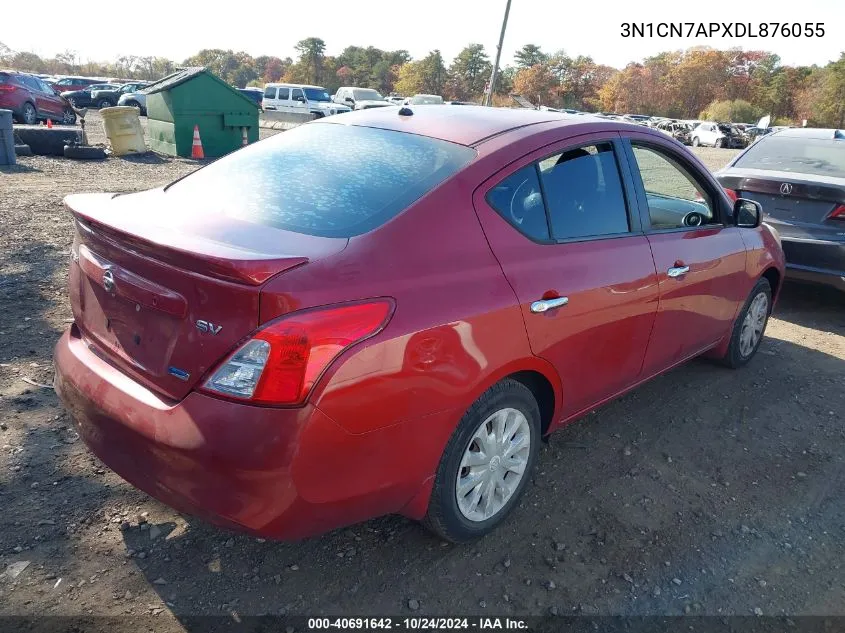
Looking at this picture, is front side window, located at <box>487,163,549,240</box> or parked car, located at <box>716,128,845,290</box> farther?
parked car, located at <box>716,128,845,290</box>

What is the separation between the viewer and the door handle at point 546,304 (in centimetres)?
266

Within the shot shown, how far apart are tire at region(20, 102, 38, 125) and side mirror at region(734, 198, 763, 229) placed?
20353 mm

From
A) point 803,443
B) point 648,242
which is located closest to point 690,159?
point 648,242

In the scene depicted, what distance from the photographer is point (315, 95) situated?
30125mm

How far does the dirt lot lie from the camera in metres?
2.46

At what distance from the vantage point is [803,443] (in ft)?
12.6

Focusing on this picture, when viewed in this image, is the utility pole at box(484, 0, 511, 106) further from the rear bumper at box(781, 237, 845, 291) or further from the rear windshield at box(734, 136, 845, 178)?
the rear bumper at box(781, 237, 845, 291)

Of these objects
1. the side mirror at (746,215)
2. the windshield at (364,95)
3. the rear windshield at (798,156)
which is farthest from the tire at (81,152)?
the windshield at (364,95)

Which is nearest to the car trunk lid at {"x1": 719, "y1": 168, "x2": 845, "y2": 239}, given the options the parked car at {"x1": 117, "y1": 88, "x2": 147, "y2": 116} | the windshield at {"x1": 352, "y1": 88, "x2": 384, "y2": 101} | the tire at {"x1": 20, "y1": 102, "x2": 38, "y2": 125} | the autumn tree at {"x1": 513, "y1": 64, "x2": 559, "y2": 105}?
the tire at {"x1": 20, "y1": 102, "x2": 38, "y2": 125}

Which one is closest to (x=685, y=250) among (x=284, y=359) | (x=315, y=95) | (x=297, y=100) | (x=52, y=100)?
(x=284, y=359)

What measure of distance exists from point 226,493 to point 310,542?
82cm

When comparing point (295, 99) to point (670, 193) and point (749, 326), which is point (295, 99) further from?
point (749, 326)

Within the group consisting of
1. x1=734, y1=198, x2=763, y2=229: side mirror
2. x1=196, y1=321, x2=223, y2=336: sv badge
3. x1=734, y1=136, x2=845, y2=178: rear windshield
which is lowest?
x1=196, y1=321, x2=223, y2=336: sv badge

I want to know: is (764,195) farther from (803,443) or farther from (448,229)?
(448,229)
